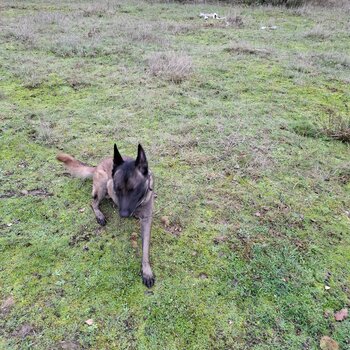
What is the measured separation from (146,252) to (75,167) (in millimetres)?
1511

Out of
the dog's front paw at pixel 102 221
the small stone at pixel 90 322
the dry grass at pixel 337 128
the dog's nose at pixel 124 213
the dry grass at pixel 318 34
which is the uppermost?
the dry grass at pixel 318 34

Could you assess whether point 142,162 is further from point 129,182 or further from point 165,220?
point 165,220

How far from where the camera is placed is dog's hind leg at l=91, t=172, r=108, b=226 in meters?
3.57

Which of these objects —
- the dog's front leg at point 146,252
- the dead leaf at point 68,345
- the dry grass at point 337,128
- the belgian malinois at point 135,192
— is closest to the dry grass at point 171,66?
the dry grass at point 337,128

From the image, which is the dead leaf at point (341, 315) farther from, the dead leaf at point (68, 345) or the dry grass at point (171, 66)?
the dry grass at point (171, 66)

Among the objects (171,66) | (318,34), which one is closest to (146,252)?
(171,66)

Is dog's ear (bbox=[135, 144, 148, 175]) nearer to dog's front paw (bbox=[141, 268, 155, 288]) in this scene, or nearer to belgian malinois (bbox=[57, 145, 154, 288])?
belgian malinois (bbox=[57, 145, 154, 288])

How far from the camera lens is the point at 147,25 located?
35.4ft

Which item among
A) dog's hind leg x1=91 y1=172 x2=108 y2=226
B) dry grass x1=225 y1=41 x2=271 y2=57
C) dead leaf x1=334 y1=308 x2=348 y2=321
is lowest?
dead leaf x1=334 y1=308 x2=348 y2=321

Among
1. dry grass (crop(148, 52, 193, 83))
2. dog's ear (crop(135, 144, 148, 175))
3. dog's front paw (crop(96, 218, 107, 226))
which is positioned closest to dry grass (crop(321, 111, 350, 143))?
dry grass (crop(148, 52, 193, 83))

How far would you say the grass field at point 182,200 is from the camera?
106 inches

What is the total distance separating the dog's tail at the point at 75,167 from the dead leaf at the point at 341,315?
2.82m

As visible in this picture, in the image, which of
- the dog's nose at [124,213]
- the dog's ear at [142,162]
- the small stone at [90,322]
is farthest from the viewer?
the dog's ear at [142,162]

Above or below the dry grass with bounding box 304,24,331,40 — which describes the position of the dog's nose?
below
